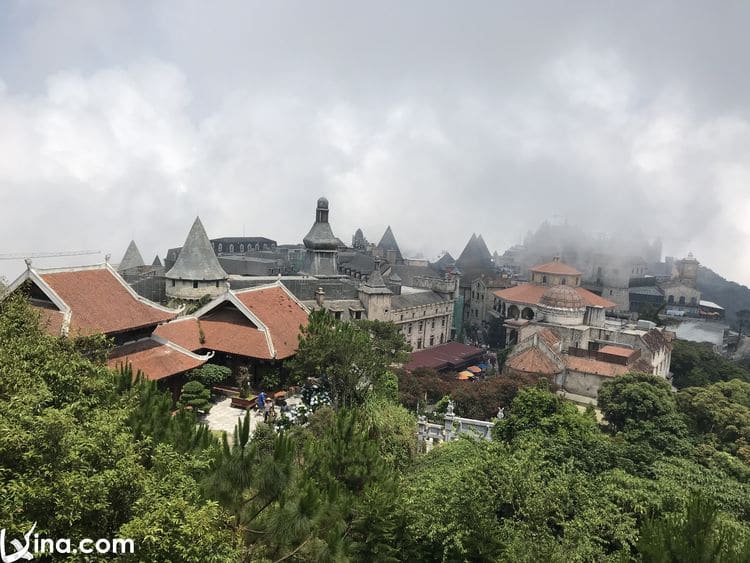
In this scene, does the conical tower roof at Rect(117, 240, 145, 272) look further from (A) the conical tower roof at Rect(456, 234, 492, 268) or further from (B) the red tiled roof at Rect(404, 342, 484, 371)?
(A) the conical tower roof at Rect(456, 234, 492, 268)

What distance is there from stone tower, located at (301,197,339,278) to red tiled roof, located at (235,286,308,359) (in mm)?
19254

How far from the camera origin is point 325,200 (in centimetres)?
5081

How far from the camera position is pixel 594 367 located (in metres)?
38.3

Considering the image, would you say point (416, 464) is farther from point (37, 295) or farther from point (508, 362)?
point (508, 362)

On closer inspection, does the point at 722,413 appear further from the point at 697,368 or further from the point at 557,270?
the point at 557,270

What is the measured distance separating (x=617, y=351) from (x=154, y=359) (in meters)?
35.6

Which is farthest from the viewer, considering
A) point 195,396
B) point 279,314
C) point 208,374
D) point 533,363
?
point 533,363

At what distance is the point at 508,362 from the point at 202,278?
71.1 feet

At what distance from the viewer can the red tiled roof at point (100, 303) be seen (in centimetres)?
2069

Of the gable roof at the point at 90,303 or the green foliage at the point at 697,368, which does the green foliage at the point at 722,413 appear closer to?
the green foliage at the point at 697,368

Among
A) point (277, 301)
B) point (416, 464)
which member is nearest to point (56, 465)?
point (416, 464)

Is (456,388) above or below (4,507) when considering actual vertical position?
below

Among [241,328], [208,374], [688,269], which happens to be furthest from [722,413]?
[688,269]

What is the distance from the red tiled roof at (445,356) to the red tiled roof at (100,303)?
85.5 feet
